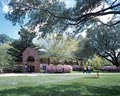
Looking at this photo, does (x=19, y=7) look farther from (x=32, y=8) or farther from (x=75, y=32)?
(x=75, y=32)

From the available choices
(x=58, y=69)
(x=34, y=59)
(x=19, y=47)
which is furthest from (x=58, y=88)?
(x=19, y=47)

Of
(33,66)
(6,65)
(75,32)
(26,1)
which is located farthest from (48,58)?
(26,1)

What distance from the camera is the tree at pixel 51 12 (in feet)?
57.9

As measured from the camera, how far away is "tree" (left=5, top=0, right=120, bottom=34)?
1764 cm

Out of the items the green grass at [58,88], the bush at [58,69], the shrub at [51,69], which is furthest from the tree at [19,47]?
the green grass at [58,88]

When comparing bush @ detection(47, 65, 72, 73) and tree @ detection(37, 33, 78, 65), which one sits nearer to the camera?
bush @ detection(47, 65, 72, 73)

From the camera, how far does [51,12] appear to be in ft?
60.3

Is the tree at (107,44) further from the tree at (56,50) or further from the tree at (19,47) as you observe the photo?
the tree at (19,47)

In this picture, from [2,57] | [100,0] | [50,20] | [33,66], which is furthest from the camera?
[33,66]

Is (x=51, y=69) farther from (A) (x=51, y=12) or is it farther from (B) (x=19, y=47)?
(A) (x=51, y=12)

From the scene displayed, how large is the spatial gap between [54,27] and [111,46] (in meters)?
45.6

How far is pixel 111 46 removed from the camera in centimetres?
6369

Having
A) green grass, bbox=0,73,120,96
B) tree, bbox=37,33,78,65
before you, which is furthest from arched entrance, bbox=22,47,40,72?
green grass, bbox=0,73,120,96

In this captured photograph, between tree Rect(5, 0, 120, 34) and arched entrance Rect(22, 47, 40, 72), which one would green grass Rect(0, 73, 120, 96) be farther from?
arched entrance Rect(22, 47, 40, 72)
